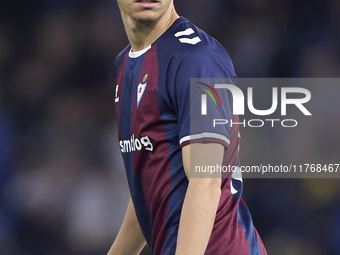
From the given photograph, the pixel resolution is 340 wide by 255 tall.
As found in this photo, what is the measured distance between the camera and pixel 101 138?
3.95 metres

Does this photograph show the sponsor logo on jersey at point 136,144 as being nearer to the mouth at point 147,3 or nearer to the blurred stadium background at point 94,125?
the mouth at point 147,3

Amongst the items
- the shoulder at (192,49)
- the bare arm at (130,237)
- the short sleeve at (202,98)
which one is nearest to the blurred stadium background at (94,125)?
the bare arm at (130,237)

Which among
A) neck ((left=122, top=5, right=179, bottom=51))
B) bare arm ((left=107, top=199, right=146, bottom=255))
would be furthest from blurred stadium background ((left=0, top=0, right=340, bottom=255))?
neck ((left=122, top=5, right=179, bottom=51))

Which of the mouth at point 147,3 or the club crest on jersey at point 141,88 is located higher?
the mouth at point 147,3

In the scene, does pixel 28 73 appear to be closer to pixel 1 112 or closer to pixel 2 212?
pixel 1 112

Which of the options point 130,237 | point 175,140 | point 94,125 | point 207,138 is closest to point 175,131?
point 175,140

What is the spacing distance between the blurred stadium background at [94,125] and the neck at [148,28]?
227 centimetres

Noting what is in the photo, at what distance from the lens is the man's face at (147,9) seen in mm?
1528

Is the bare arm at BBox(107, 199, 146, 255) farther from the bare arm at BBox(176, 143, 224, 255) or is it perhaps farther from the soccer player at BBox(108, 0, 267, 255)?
the bare arm at BBox(176, 143, 224, 255)

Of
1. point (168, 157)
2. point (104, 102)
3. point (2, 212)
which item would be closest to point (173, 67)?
point (168, 157)

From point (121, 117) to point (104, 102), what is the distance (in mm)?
2334

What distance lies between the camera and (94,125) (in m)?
3.95

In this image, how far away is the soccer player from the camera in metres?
1.31

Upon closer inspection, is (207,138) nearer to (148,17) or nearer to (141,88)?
(141,88)
